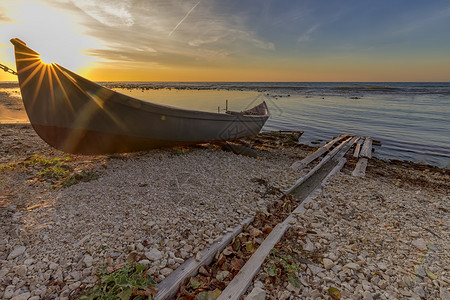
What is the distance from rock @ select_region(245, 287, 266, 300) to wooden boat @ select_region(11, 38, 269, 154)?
5.90 metres

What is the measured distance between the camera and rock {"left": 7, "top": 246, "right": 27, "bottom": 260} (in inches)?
117

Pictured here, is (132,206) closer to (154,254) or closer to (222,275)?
(154,254)

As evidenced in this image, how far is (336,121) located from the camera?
63.2ft

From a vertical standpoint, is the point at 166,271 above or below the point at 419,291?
above

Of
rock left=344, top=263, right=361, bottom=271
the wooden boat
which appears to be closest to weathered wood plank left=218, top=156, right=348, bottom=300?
rock left=344, top=263, right=361, bottom=271

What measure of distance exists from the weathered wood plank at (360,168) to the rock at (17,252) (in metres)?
9.03

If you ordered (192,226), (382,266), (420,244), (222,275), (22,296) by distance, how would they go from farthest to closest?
(192,226)
(420,244)
(382,266)
(222,275)
(22,296)

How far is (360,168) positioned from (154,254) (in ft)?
27.2

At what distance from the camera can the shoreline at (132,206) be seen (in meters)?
2.95

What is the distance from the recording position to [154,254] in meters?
3.19

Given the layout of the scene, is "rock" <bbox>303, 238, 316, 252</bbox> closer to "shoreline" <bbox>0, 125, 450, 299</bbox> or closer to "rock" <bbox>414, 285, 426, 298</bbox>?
"shoreline" <bbox>0, 125, 450, 299</bbox>

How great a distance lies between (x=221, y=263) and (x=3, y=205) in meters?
4.35

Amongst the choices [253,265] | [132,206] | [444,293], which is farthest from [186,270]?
[444,293]

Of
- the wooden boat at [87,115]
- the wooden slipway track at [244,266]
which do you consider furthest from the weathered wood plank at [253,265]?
the wooden boat at [87,115]
